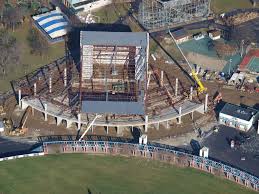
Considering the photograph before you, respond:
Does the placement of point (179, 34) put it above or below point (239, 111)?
above

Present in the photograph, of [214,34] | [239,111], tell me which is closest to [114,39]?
[239,111]

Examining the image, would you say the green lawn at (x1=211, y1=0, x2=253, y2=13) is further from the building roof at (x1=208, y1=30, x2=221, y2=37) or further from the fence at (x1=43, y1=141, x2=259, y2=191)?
the fence at (x1=43, y1=141, x2=259, y2=191)

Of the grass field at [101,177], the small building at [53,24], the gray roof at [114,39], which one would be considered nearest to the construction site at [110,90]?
the gray roof at [114,39]

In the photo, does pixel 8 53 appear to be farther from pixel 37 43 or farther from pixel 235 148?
pixel 235 148

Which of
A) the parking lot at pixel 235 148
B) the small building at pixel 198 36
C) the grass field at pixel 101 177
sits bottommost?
the grass field at pixel 101 177

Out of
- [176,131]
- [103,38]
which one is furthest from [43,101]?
[176,131]

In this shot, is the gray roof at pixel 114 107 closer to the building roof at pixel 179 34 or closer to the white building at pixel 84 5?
the building roof at pixel 179 34
